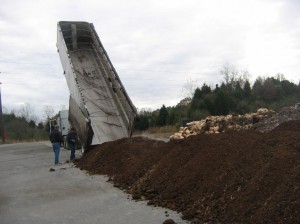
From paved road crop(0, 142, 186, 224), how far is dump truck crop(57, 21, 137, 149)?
306 centimetres

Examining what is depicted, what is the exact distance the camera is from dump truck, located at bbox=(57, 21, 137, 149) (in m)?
15.5

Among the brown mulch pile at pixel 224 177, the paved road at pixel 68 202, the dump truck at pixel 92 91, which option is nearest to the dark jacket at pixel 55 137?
the dump truck at pixel 92 91

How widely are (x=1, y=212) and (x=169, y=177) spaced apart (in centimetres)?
346

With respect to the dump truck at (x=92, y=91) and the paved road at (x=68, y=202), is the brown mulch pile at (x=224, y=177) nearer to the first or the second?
the paved road at (x=68, y=202)

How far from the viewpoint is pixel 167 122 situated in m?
40.3

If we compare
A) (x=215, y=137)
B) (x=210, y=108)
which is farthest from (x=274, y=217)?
(x=210, y=108)

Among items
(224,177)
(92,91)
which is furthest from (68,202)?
(92,91)

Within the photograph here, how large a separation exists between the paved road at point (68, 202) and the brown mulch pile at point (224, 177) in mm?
415

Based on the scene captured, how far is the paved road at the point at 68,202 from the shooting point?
23.5ft

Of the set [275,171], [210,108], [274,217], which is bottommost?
[274,217]

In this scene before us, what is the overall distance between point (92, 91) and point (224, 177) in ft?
33.2

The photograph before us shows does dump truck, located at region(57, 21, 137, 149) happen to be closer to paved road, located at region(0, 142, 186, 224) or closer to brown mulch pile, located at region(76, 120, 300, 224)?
paved road, located at region(0, 142, 186, 224)

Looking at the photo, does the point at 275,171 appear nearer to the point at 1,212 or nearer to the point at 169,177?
the point at 169,177

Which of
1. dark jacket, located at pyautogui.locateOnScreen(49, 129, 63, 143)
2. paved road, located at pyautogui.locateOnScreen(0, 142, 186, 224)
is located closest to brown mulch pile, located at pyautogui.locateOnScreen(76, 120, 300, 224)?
paved road, located at pyautogui.locateOnScreen(0, 142, 186, 224)
